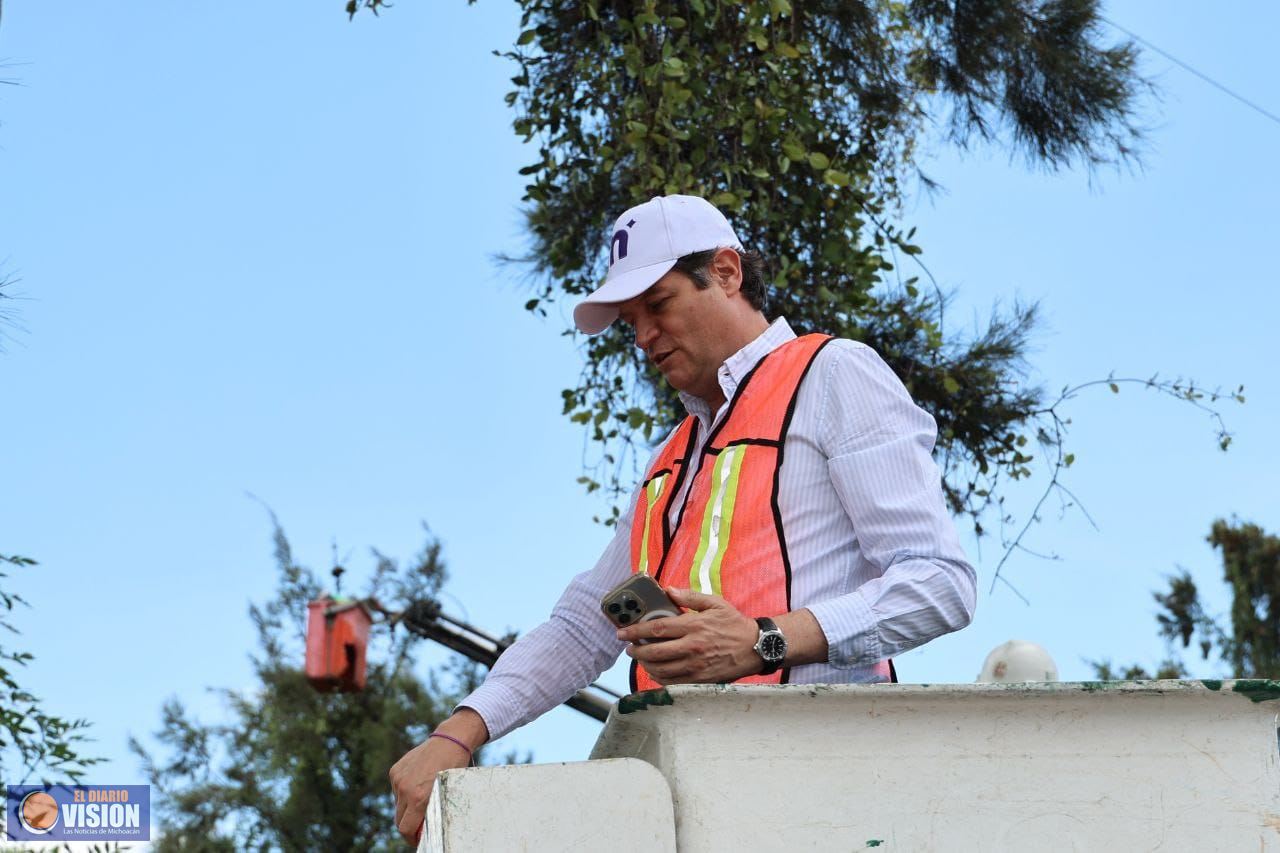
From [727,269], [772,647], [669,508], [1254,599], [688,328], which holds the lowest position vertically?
[772,647]

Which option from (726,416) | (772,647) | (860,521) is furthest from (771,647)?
(726,416)

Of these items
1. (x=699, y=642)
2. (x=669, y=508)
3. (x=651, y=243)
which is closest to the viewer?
(x=699, y=642)

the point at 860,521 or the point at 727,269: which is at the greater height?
the point at 727,269

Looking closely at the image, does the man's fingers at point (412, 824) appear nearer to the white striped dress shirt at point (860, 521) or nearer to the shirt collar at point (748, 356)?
the white striped dress shirt at point (860, 521)

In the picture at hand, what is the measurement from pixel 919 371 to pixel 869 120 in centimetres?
87

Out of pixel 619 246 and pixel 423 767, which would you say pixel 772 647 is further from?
pixel 619 246

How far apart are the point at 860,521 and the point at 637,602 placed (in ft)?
1.19

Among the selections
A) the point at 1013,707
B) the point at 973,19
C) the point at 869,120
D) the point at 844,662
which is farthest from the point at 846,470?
the point at 973,19

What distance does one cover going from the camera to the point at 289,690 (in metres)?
14.9

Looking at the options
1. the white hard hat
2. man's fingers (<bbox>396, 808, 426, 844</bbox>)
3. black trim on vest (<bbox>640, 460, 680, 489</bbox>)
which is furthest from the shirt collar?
the white hard hat

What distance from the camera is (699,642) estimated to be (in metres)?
1.82

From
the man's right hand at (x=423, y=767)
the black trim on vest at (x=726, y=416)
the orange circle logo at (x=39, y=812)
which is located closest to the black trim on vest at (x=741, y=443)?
the black trim on vest at (x=726, y=416)

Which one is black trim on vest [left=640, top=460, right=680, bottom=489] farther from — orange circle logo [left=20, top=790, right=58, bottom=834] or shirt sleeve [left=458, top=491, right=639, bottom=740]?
orange circle logo [left=20, top=790, right=58, bottom=834]

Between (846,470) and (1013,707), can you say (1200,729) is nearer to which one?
(1013,707)
